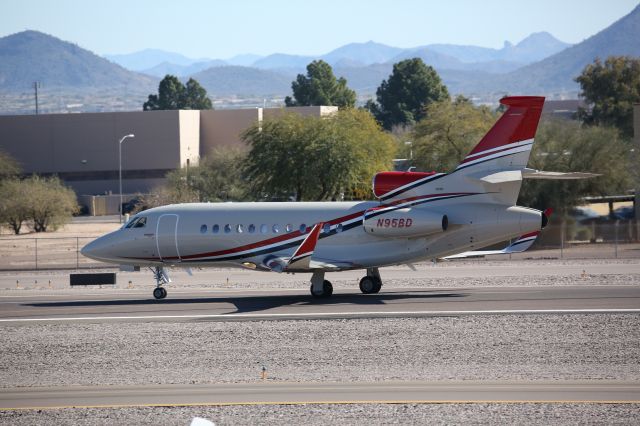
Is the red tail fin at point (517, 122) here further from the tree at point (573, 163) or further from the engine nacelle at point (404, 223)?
the tree at point (573, 163)

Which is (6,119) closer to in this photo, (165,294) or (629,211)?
(629,211)

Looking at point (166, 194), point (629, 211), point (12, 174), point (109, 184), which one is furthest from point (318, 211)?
point (109, 184)

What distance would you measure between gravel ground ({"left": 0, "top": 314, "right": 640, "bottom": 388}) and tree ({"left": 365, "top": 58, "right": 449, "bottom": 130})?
116m

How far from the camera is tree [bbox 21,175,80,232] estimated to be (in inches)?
2788

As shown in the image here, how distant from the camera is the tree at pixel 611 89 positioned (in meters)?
111

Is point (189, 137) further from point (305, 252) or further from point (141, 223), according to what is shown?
point (305, 252)

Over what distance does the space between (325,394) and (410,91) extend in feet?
419

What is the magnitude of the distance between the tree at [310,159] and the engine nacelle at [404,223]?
81.5ft

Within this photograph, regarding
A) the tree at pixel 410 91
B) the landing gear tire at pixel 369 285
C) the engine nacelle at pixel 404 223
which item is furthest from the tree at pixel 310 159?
the tree at pixel 410 91

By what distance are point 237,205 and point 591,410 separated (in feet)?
60.8

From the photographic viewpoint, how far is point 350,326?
2562 cm

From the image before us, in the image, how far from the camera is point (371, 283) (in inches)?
1264

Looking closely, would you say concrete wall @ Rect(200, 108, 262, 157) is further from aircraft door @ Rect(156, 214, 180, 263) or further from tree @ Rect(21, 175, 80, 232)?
aircraft door @ Rect(156, 214, 180, 263)

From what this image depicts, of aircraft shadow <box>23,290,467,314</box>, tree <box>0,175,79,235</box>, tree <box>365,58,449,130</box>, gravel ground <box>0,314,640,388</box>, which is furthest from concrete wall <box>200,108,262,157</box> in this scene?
gravel ground <box>0,314,640,388</box>
